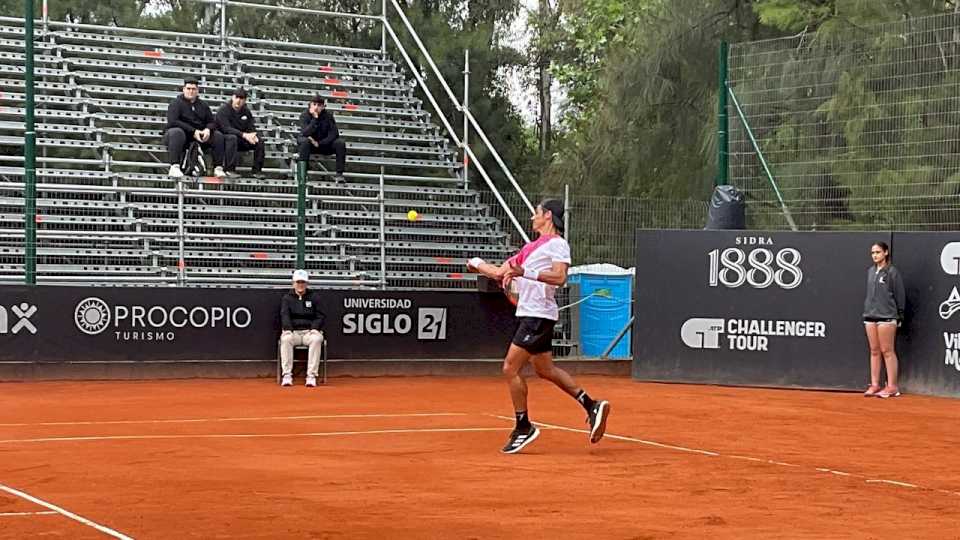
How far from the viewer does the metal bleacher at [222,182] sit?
22.2 m

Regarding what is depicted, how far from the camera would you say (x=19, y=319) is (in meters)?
18.5

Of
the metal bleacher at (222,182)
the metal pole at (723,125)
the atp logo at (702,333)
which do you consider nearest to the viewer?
the atp logo at (702,333)

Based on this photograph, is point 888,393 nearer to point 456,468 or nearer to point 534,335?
point 534,335

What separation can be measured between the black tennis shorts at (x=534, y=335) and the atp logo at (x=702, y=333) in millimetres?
8616

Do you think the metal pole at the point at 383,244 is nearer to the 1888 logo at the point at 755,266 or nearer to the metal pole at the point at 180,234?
the metal pole at the point at 180,234

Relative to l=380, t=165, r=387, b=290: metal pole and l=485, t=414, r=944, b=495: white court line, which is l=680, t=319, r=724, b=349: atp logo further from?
l=485, t=414, r=944, b=495: white court line

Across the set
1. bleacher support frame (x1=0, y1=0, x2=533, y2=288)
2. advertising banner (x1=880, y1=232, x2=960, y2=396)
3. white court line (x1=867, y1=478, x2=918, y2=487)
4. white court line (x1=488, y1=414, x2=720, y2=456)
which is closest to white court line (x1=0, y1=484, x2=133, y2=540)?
white court line (x1=867, y1=478, x2=918, y2=487)

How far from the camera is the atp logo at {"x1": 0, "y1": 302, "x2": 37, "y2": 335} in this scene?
18453mm

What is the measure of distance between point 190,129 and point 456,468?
1383 cm

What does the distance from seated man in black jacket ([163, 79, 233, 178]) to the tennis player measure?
11848 millimetres

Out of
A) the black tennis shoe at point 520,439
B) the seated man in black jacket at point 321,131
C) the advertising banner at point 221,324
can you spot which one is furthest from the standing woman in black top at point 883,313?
the seated man in black jacket at point 321,131

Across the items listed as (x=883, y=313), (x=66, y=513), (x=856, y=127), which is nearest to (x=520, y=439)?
(x=66, y=513)

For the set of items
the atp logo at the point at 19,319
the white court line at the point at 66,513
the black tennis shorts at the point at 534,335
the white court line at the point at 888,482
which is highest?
the black tennis shorts at the point at 534,335

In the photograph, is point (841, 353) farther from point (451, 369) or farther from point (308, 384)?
point (308, 384)
